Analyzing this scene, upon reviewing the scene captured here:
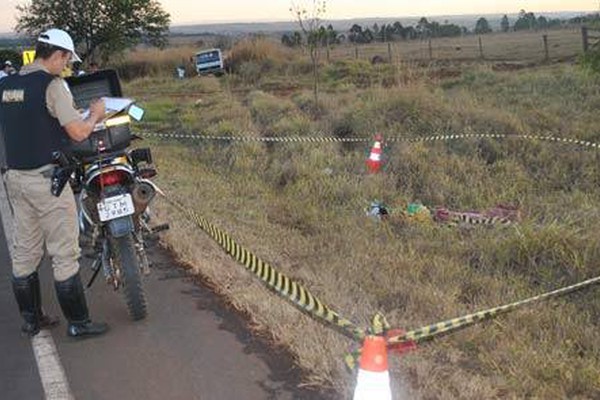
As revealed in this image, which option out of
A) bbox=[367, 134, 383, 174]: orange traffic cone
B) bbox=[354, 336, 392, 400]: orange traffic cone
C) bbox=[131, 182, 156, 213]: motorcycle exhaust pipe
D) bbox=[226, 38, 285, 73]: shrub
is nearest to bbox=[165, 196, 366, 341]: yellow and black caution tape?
bbox=[354, 336, 392, 400]: orange traffic cone

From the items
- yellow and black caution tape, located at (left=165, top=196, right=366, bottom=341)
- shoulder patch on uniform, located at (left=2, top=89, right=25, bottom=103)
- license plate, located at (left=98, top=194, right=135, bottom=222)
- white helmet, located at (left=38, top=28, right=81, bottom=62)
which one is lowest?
yellow and black caution tape, located at (left=165, top=196, right=366, bottom=341)

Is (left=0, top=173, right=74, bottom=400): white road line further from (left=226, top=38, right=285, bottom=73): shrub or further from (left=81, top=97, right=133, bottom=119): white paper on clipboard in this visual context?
(left=226, top=38, right=285, bottom=73): shrub

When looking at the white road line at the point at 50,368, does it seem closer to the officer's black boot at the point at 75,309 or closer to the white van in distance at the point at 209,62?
the officer's black boot at the point at 75,309

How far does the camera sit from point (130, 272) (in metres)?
5.57

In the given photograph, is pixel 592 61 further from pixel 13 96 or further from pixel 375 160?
pixel 13 96

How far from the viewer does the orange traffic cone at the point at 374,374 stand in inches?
122

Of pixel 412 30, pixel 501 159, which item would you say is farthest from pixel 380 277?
pixel 412 30

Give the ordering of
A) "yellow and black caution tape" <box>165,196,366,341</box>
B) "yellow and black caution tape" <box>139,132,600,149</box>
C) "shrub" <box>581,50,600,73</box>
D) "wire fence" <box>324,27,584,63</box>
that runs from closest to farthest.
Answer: "yellow and black caution tape" <box>165,196,366,341</box> → "shrub" <box>581,50,600,73</box> → "yellow and black caution tape" <box>139,132,600,149</box> → "wire fence" <box>324,27,584,63</box>

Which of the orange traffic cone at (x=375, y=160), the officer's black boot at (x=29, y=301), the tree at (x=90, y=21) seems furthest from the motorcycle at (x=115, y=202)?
the tree at (x=90, y=21)

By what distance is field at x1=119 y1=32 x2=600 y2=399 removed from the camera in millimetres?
4688

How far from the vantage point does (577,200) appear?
9.69 metres

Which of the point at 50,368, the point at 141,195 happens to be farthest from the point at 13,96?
the point at 50,368

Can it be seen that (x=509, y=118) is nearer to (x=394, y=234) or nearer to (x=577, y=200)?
(x=577, y=200)

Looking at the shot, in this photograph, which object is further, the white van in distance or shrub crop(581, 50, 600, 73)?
the white van in distance
